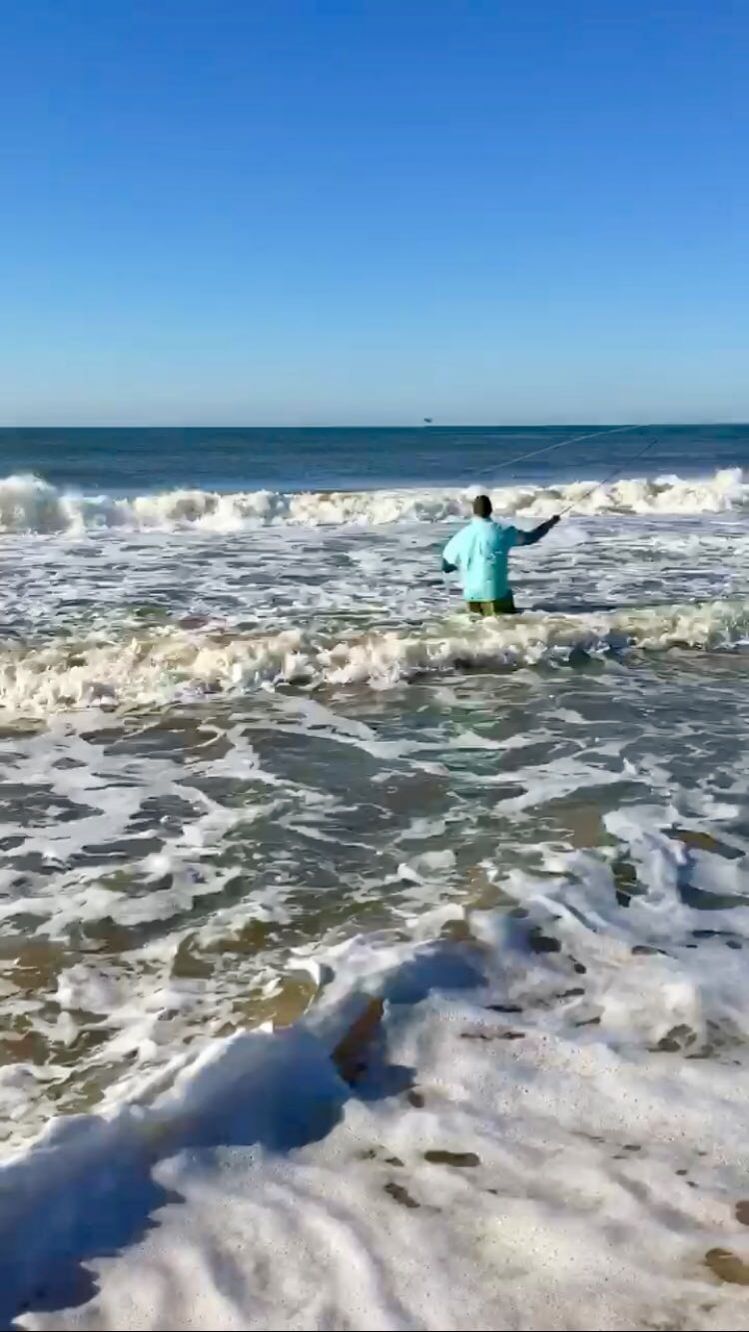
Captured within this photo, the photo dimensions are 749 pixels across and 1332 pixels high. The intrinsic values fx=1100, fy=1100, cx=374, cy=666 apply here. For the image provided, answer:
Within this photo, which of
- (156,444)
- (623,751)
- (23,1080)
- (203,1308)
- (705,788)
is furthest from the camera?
(156,444)

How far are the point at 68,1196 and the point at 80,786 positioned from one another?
386 centimetres

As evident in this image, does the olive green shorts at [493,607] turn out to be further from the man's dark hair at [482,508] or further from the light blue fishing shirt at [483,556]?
the man's dark hair at [482,508]

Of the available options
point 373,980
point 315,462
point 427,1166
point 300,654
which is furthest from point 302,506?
point 315,462

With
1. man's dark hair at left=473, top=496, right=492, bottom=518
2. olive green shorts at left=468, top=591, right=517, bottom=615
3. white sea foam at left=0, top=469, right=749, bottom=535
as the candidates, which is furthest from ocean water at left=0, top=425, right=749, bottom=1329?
white sea foam at left=0, top=469, right=749, bottom=535

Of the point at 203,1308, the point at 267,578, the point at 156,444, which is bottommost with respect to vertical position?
the point at 203,1308

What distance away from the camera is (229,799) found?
6383 mm

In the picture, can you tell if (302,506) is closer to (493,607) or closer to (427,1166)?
(493,607)

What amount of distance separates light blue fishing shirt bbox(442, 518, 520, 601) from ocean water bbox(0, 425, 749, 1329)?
0.64 meters

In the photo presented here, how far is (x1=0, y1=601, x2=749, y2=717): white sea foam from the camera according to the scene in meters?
9.00

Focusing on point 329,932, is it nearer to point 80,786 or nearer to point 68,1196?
point 68,1196

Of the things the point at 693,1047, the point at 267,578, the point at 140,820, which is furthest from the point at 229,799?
the point at 267,578

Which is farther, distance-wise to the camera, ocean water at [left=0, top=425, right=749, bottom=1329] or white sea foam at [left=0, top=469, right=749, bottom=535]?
white sea foam at [left=0, top=469, right=749, bottom=535]

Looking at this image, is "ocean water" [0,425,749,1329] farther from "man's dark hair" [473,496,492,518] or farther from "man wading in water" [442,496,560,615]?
"man's dark hair" [473,496,492,518]

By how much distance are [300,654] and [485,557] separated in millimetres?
2375
